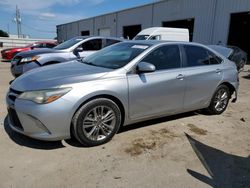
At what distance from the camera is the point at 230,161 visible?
3.51m

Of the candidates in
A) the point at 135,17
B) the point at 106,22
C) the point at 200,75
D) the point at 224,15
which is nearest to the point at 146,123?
the point at 200,75

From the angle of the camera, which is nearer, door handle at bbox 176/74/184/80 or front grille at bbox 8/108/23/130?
front grille at bbox 8/108/23/130

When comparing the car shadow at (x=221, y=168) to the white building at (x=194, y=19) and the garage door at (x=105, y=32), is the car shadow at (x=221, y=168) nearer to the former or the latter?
the white building at (x=194, y=19)

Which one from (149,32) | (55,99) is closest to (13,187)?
(55,99)

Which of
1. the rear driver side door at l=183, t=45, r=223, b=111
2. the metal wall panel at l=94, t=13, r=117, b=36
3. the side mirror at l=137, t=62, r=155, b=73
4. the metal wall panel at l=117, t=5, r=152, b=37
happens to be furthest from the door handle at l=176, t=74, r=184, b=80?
the metal wall panel at l=94, t=13, r=117, b=36

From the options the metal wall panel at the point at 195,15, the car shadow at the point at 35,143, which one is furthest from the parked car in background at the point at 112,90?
the metal wall panel at the point at 195,15

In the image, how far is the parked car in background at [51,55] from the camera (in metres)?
7.38

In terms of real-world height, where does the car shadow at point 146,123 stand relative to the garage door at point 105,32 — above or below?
below

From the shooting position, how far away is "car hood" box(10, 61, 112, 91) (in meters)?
3.47

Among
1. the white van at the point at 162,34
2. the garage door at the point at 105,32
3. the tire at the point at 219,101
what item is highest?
the garage door at the point at 105,32

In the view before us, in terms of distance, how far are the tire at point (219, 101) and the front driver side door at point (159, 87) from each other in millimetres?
1094

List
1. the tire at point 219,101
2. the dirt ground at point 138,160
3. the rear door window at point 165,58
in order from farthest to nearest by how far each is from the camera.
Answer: the tire at point 219,101 → the rear door window at point 165,58 → the dirt ground at point 138,160

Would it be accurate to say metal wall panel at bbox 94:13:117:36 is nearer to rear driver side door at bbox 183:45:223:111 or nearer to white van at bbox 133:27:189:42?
white van at bbox 133:27:189:42

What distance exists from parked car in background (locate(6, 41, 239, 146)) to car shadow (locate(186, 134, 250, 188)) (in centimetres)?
107
